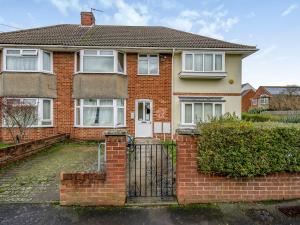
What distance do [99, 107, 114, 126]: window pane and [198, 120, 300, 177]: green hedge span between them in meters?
9.00

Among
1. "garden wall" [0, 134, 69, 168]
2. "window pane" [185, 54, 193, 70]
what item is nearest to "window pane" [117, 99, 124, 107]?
"garden wall" [0, 134, 69, 168]

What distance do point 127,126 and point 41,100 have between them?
5152mm

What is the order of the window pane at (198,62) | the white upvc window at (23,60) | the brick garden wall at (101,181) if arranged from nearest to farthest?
the brick garden wall at (101,181) → the white upvc window at (23,60) → the window pane at (198,62)

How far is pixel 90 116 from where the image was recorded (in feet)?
41.3

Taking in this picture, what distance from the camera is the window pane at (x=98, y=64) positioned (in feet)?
40.6

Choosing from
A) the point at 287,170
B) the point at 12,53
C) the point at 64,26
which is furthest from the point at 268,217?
the point at 64,26

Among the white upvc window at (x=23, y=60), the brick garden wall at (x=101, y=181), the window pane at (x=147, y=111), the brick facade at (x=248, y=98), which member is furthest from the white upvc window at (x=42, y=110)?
the brick facade at (x=248, y=98)

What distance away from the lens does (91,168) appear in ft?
21.9

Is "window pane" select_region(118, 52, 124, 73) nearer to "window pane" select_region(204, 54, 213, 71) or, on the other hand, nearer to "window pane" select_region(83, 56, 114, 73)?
"window pane" select_region(83, 56, 114, 73)

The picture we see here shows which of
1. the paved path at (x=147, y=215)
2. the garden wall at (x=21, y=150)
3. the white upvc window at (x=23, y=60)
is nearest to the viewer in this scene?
the paved path at (x=147, y=215)

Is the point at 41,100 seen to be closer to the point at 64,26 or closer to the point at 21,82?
the point at 21,82

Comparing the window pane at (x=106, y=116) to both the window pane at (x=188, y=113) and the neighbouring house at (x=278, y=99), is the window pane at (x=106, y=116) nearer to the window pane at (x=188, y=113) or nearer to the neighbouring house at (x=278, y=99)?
the window pane at (x=188, y=113)

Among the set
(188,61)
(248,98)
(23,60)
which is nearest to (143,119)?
(188,61)

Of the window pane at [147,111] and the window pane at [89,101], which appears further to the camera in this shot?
the window pane at [147,111]
